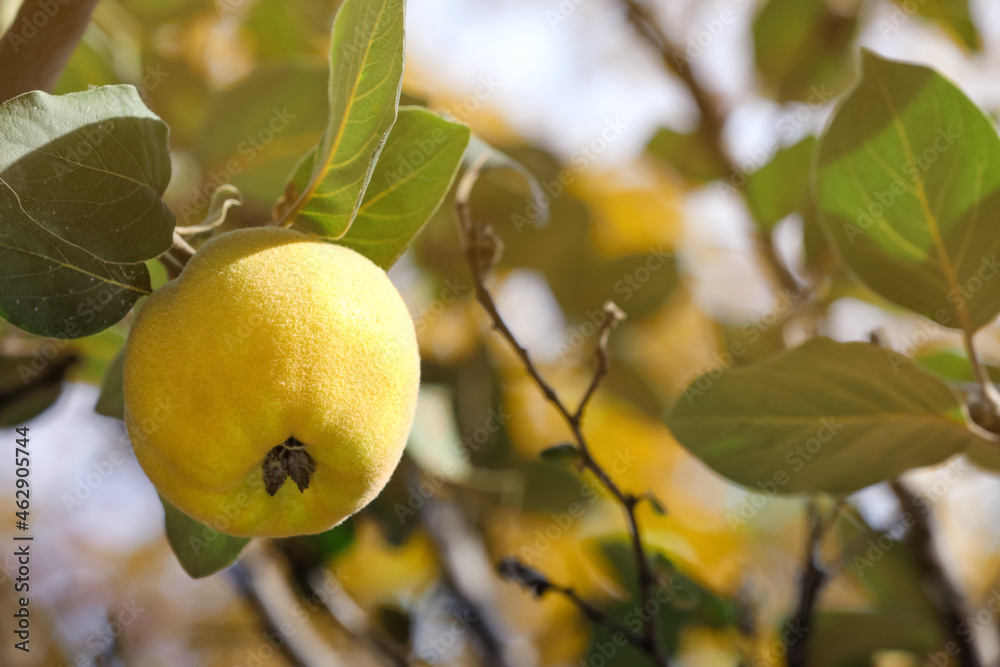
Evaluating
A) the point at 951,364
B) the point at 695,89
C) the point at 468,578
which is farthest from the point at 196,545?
the point at 695,89

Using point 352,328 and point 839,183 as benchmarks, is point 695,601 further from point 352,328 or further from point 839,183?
point 352,328

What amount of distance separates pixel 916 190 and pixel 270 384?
0.85m

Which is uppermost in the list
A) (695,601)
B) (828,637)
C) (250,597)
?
(695,601)

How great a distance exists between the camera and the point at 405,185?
899 millimetres

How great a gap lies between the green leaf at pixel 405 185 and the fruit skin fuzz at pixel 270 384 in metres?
0.16

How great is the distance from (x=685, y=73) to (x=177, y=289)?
1479 millimetres

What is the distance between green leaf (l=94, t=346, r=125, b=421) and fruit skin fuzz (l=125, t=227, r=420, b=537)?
1.01ft

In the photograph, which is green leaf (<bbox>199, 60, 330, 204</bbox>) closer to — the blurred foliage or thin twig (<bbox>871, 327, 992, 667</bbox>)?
the blurred foliage

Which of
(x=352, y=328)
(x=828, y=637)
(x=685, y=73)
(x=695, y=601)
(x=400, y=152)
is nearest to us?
(x=352, y=328)

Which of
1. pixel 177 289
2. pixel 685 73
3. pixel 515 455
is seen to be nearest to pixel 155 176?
pixel 177 289

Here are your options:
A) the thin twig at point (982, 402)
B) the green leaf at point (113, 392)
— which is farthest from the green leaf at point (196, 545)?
the thin twig at point (982, 402)

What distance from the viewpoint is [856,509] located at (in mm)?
1748

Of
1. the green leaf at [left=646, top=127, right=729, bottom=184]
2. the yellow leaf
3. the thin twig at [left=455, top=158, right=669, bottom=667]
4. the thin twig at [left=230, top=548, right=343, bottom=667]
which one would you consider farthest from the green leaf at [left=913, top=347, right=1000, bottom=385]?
the yellow leaf

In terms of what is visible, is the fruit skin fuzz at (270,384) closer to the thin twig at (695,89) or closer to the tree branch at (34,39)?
the tree branch at (34,39)
